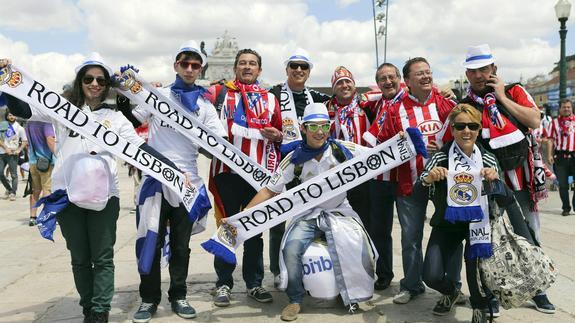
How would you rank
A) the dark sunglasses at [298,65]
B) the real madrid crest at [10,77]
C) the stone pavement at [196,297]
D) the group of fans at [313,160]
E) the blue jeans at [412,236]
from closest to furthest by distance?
1. the real madrid crest at [10,77]
2. the group of fans at [313,160]
3. the stone pavement at [196,297]
4. the blue jeans at [412,236]
5. the dark sunglasses at [298,65]

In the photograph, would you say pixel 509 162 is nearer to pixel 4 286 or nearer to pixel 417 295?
pixel 417 295

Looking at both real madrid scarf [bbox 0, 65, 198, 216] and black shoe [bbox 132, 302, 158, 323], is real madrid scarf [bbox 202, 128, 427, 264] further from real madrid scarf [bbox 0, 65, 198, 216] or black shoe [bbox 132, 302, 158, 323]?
real madrid scarf [bbox 0, 65, 198, 216]

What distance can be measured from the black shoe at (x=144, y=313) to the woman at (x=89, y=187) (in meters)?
0.24

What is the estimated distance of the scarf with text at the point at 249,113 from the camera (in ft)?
15.0

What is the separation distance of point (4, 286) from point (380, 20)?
2456cm

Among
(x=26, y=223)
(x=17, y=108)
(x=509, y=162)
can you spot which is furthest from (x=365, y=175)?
(x=26, y=223)

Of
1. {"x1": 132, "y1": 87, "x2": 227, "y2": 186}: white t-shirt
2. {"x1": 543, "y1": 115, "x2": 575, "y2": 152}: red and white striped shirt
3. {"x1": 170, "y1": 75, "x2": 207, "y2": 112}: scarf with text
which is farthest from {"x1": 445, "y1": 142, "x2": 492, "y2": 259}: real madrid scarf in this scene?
{"x1": 543, "y1": 115, "x2": 575, "y2": 152}: red and white striped shirt

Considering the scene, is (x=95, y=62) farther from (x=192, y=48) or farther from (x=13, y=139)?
(x=13, y=139)

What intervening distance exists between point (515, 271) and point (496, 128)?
111 cm

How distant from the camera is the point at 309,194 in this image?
13.8ft

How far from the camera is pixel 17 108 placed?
3.77 metres

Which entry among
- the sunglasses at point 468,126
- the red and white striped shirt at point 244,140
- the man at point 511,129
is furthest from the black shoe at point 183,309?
the man at point 511,129

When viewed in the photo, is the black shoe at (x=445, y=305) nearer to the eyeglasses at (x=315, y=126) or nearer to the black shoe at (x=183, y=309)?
the eyeglasses at (x=315, y=126)

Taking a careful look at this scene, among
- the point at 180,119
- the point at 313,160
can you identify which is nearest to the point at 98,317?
the point at 180,119
